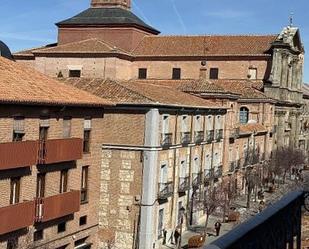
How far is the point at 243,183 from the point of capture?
48.5 meters

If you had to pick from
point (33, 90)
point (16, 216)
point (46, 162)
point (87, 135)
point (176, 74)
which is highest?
point (176, 74)

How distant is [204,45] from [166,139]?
2783 centimetres

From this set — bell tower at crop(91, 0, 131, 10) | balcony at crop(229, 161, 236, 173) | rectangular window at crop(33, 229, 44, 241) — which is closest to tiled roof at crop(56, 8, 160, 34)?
bell tower at crop(91, 0, 131, 10)

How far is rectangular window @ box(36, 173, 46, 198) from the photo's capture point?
851 inches

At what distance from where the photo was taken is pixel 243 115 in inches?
2216

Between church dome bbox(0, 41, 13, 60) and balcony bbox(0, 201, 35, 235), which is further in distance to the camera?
church dome bbox(0, 41, 13, 60)

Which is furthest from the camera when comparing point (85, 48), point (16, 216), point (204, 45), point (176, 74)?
point (204, 45)

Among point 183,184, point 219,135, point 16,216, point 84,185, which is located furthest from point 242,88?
point 16,216

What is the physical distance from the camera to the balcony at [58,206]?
21.3 m

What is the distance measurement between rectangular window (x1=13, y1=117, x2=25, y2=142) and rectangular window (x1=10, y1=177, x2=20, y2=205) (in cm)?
136

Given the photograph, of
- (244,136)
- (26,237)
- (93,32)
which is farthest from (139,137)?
(93,32)

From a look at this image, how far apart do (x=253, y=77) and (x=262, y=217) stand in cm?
5385

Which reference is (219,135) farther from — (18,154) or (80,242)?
(18,154)

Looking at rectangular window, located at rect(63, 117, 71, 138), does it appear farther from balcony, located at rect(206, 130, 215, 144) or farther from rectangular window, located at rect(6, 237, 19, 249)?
balcony, located at rect(206, 130, 215, 144)
